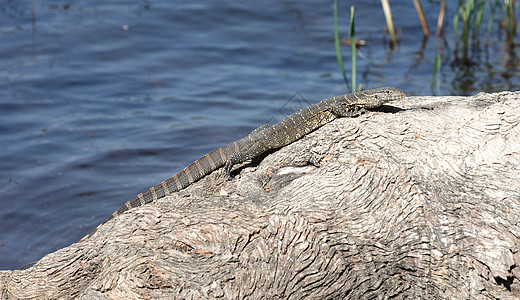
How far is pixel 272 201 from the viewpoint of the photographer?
4.72 metres

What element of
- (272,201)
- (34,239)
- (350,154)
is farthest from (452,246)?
(34,239)

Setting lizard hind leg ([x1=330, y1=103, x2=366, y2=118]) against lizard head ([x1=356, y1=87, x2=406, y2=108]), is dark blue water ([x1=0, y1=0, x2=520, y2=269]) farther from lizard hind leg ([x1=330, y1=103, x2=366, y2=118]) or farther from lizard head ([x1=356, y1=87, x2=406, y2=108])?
lizard head ([x1=356, y1=87, x2=406, y2=108])

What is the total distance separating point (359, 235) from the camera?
438 centimetres

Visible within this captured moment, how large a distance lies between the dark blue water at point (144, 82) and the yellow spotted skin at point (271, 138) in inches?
118

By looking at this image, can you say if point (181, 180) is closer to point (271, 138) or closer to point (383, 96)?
point (271, 138)

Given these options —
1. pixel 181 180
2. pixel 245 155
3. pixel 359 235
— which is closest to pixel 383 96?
pixel 245 155

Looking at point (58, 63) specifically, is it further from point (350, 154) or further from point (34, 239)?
point (350, 154)

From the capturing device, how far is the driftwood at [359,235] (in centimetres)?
426

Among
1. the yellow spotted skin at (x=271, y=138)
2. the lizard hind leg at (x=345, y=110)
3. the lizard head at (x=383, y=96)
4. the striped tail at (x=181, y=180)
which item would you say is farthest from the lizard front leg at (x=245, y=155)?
the lizard head at (x=383, y=96)

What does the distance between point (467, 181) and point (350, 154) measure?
1039 millimetres

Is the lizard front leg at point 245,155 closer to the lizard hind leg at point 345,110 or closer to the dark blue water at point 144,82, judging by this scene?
the lizard hind leg at point 345,110

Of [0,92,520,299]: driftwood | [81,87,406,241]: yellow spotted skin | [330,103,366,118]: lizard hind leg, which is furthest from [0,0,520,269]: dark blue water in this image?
[330,103,366,118]: lizard hind leg

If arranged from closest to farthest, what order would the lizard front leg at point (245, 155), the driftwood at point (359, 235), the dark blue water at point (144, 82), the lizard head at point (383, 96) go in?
the driftwood at point (359, 235)
the lizard head at point (383, 96)
the lizard front leg at point (245, 155)
the dark blue water at point (144, 82)

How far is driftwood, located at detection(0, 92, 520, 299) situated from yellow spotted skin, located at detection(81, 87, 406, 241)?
0.99 m
